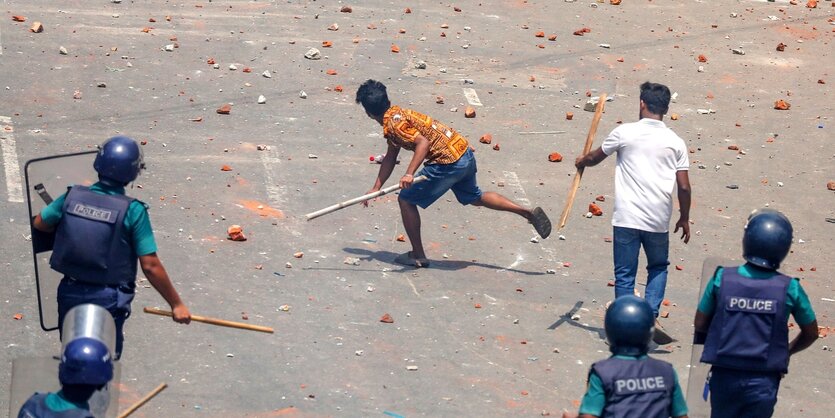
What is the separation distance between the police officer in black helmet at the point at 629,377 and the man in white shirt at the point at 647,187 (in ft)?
11.0

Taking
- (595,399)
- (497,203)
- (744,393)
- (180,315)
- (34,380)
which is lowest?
(497,203)

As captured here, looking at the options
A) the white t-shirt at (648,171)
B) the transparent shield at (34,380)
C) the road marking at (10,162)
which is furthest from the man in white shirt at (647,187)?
the road marking at (10,162)

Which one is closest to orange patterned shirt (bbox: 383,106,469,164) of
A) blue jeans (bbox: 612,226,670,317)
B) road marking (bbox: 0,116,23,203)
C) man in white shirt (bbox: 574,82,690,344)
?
man in white shirt (bbox: 574,82,690,344)

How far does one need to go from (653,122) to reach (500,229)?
2655mm

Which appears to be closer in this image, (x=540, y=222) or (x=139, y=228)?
(x=139, y=228)

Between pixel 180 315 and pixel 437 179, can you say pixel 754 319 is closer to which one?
pixel 180 315

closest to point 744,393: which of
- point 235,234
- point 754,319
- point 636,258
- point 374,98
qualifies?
point 754,319

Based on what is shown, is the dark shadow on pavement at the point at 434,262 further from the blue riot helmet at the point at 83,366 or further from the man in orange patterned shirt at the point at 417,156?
the blue riot helmet at the point at 83,366

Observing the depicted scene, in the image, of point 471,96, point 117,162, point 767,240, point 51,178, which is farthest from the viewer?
point 471,96

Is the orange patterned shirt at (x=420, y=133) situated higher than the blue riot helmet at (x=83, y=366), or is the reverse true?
the blue riot helmet at (x=83, y=366)

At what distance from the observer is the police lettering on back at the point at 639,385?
437 centimetres

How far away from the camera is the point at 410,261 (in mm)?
9211

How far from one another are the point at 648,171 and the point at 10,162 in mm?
5625

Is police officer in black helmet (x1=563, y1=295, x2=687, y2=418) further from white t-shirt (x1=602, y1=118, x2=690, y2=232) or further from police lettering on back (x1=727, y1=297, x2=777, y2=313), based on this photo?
white t-shirt (x1=602, y1=118, x2=690, y2=232)
